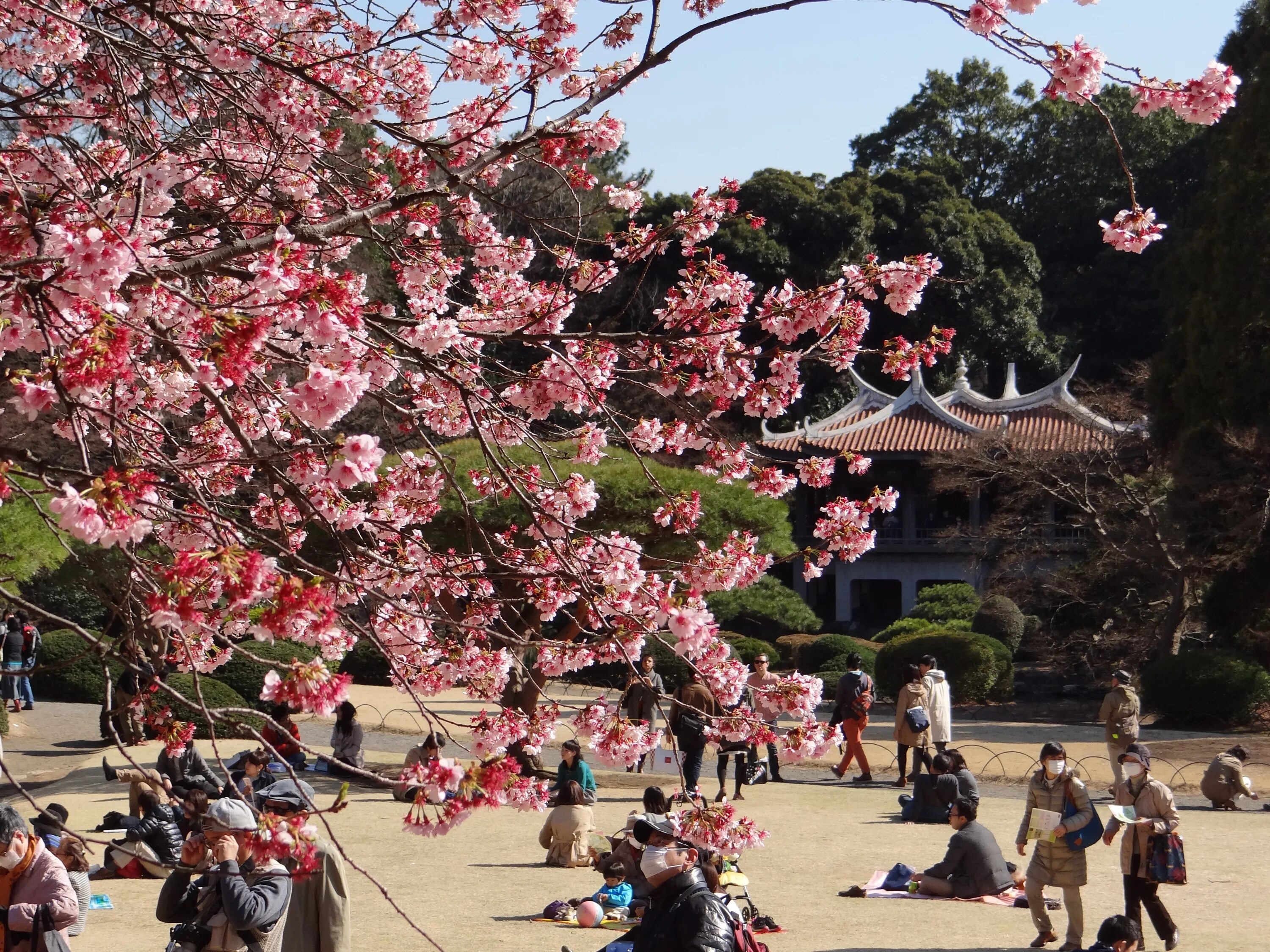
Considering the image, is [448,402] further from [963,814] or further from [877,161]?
[877,161]

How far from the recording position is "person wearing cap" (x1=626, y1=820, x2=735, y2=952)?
15.8ft

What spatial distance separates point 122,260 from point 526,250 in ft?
12.8

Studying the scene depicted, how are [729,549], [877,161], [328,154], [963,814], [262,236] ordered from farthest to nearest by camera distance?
1. [877,161]
2. [963,814]
3. [328,154]
4. [729,549]
5. [262,236]

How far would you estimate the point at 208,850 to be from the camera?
17.0 ft

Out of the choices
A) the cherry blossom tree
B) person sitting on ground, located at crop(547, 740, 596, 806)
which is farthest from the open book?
person sitting on ground, located at crop(547, 740, 596, 806)

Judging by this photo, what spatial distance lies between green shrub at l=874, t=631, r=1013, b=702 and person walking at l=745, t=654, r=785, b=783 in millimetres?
8509

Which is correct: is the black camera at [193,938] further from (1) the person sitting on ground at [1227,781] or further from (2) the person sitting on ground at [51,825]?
(1) the person sitting on ground at [1227,781]

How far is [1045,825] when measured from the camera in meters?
→ 7.75

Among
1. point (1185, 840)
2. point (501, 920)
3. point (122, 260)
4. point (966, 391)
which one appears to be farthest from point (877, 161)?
point (122, 260)

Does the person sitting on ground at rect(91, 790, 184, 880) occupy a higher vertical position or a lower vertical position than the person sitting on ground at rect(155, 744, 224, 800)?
lower

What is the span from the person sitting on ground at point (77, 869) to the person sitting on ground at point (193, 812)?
57cm

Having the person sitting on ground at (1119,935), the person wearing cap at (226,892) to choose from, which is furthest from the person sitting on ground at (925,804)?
the person wearing cap at (226,892)

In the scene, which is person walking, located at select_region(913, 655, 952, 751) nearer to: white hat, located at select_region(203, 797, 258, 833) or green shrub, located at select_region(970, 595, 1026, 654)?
white hat, located at select_region(203, 797, 258, 833)

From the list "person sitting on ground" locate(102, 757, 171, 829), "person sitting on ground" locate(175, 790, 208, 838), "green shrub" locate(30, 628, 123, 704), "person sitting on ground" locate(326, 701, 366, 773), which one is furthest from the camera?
"green shrub" locate(30, 628, 123, 704)
